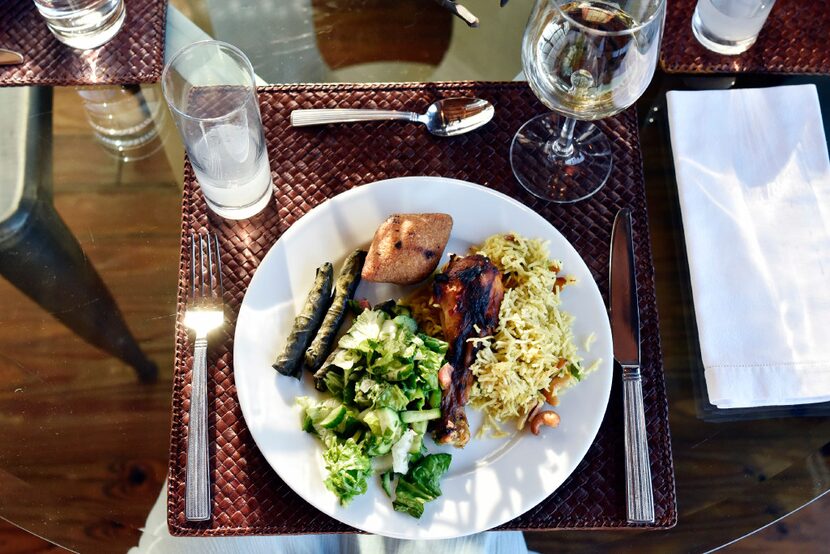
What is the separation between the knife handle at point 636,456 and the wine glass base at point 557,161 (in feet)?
1.11

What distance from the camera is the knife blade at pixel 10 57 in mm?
1421

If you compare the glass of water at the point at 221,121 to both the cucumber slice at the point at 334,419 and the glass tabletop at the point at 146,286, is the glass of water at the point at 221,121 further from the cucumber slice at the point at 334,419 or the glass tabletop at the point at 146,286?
the cucumber slice at the point at 334,419

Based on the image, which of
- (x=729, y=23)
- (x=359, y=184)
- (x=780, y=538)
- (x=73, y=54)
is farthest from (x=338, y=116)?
(x=780, y=538)

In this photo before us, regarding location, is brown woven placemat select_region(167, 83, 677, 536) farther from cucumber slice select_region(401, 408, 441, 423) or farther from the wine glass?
cucumber slice select_region(401, 408, 441, 423)

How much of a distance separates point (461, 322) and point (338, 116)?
459mm

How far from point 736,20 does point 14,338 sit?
4.43 feet

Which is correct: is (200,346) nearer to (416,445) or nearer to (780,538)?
(416,445)

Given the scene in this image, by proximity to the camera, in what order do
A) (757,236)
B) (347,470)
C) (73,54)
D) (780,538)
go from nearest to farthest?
1. (347,470)
2. (757,236)
3. (73,54)
4. (780,538)

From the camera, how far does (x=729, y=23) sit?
56.1 inches

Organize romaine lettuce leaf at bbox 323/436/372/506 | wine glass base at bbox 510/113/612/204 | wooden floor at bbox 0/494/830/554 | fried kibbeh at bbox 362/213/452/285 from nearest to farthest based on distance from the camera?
romaine lettuce leaf at bbox 323/436/372/506
fried kibbeh at bbox 362/213/452/285
wine glass base at bbox 510/113/612/204
wooden floor at bbox 0/494/830/554

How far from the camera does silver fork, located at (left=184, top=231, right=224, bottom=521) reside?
3.89ft

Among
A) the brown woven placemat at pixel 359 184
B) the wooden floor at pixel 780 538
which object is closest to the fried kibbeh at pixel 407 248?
the brown woven placemat at pixel 359 184

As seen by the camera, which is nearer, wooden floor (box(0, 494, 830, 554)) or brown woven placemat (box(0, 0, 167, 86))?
brown woven placemat (box(0, 0, 167, 86))

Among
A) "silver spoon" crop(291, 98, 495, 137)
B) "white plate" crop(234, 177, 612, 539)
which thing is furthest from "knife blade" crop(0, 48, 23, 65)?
"white plate" crop(234, 177, 612, 539)
